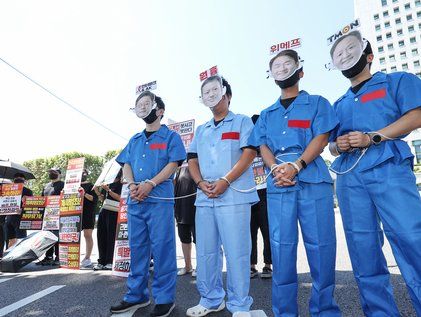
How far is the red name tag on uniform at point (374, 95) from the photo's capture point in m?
1.94

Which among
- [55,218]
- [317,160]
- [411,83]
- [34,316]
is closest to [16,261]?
[55,218]

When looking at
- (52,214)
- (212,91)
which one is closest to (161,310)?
(212,91)

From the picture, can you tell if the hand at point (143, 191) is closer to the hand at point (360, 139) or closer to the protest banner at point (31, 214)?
the hand at point (360, 139)

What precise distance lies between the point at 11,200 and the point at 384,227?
6.38 meters

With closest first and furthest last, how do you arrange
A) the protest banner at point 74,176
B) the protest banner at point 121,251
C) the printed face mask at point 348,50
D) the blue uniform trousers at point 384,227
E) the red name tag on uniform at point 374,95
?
the blue uniform trousers at point 384,227 → the red name tag on uniform at point 374,95 → the printed face mask at point 348,50 → the protest banner at point 121,251 → the protest banner at point 74,176

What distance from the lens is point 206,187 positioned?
251cm

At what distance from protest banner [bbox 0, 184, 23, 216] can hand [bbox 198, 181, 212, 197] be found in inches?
193

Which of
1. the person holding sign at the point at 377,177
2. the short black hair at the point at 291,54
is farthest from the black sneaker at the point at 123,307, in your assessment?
the short black hair at the point at 291,54

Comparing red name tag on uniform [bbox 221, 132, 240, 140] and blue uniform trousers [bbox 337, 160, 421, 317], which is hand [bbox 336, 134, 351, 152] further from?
red name tag on uniform [bbox 221, 132, 240, 140]

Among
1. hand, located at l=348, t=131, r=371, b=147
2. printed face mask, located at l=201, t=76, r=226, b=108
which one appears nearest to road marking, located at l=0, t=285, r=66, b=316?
printed face mask, located at l=201, t=76, r=226, b=108

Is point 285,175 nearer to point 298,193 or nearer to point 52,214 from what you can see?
point 298,193

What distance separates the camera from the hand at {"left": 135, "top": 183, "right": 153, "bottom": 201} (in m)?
2.62

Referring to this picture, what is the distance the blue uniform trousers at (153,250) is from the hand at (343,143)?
155 centimetres

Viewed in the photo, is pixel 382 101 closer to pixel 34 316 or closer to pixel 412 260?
pixel 412 260
